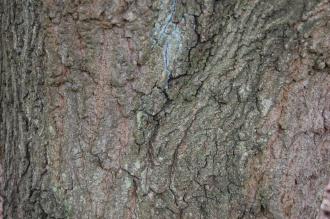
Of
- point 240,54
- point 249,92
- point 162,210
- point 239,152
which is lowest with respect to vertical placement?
point 162,210

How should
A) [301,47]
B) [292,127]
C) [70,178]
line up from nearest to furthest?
1. [301,47]
2. [292,127]
3. [70,178]

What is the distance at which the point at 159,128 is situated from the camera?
1.51m

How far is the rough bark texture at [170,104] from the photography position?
4.58ft

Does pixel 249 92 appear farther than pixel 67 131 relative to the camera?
No

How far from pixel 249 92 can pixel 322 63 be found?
22 cm

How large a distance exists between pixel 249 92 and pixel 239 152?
0.62 feet

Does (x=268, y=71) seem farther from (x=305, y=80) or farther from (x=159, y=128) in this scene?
(x=159, y=128)

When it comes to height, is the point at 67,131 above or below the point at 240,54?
below

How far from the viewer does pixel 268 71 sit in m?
1.42

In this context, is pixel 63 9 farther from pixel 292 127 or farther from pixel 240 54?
pixel 292 127

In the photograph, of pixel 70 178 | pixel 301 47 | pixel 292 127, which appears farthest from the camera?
pixel 70 178

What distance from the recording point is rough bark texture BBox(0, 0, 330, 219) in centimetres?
140

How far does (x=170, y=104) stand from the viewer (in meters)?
1.49

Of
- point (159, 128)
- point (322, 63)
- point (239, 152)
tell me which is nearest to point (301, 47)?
point (322, 63)
